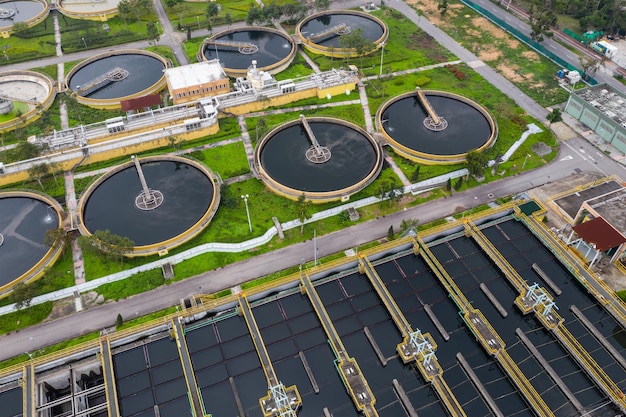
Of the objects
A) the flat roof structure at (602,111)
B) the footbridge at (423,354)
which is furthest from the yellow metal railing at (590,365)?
the flat roof structure at (602,111)

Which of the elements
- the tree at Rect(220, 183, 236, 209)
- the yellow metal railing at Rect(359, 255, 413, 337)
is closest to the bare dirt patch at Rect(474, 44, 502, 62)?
the tree at Rect(220, 183, 236, 209)

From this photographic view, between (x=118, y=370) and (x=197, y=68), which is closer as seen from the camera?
(x=118, y=370)

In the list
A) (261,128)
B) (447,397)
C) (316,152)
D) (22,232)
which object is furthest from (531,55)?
(22,232)

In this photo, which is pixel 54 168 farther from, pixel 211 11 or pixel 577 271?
pixel 577 271

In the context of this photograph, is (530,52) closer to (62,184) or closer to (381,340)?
(381,340)

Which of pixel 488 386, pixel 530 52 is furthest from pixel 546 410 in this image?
pixel 530 52
